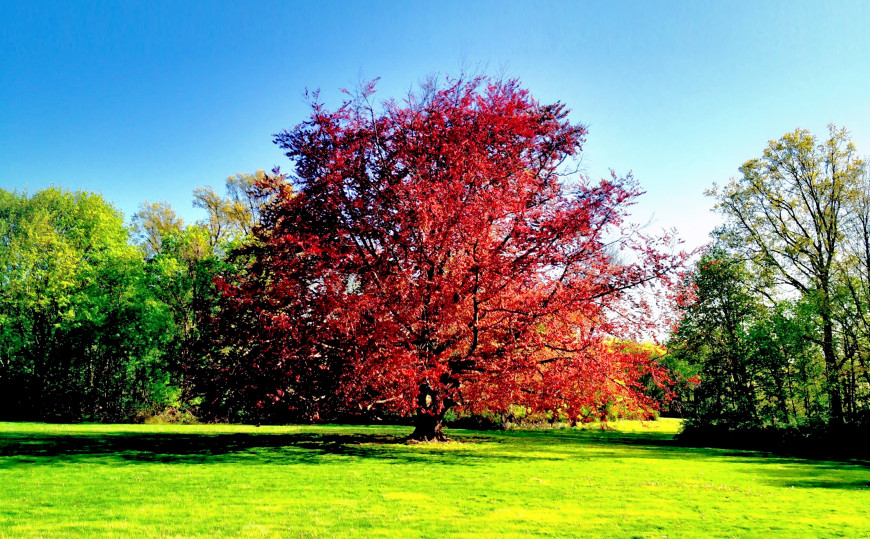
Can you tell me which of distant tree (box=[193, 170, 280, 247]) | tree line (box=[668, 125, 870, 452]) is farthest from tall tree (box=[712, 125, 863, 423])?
distant tree (box=[193, 170, 280, 247])

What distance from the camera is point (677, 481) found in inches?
442

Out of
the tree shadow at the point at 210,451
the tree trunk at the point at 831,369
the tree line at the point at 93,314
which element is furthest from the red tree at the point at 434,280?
the tree line at the point at 93,314

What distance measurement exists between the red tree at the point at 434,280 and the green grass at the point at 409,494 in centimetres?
210

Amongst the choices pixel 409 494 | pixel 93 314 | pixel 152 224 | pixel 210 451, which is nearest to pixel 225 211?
pixel 152 224

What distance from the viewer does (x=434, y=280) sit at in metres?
15.0

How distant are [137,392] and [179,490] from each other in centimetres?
2983

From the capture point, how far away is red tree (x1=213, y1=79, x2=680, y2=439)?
1492 centimetres

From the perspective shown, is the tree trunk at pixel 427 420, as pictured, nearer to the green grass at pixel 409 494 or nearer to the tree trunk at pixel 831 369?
the green grass at pixel 409 494

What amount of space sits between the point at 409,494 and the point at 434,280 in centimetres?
695

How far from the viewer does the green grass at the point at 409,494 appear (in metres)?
6.93

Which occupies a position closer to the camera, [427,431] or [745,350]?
[427,431]

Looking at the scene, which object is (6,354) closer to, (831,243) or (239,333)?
(239,333)

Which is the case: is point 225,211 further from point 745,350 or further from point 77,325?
point 745,350

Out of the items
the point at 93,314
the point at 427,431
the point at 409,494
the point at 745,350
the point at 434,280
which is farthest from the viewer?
the point at 93,314
